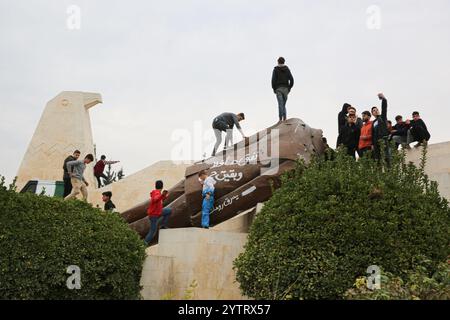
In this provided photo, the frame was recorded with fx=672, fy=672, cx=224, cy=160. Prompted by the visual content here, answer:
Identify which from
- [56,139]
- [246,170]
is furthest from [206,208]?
[56,139]

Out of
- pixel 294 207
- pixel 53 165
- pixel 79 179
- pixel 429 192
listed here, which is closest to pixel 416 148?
pixel 429 192

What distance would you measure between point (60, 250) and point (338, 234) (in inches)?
146

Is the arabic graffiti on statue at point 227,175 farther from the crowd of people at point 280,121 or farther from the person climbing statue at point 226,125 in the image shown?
the person climbing statue at point 226,125

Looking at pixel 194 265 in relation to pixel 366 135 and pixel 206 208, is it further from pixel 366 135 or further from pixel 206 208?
pixel 366 135

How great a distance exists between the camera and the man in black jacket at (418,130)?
1422 centimetres

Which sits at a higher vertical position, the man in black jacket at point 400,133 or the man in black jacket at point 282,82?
the man in black jacket at point 282,82

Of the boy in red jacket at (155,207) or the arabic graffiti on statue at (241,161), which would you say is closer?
the boy in red jacket at (155,207)

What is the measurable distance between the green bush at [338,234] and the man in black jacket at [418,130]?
4.39 metres

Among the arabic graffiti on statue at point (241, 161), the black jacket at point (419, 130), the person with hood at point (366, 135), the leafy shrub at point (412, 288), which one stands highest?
the black jacket at point (419, 130)

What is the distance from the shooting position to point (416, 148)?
1430 cm

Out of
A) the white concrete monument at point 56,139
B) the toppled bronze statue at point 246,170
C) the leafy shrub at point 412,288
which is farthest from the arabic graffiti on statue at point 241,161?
the white concrete monument at point 56,139

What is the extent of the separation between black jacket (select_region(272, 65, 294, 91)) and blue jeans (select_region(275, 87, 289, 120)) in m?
0.09

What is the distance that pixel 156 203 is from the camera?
12445mm

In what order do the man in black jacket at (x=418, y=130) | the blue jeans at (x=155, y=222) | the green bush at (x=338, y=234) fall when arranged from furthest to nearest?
the man in black jacket at (x=418, y=130) < the blue jeans at (x=155, y=222) < the green bush at (x=338, y=234)
